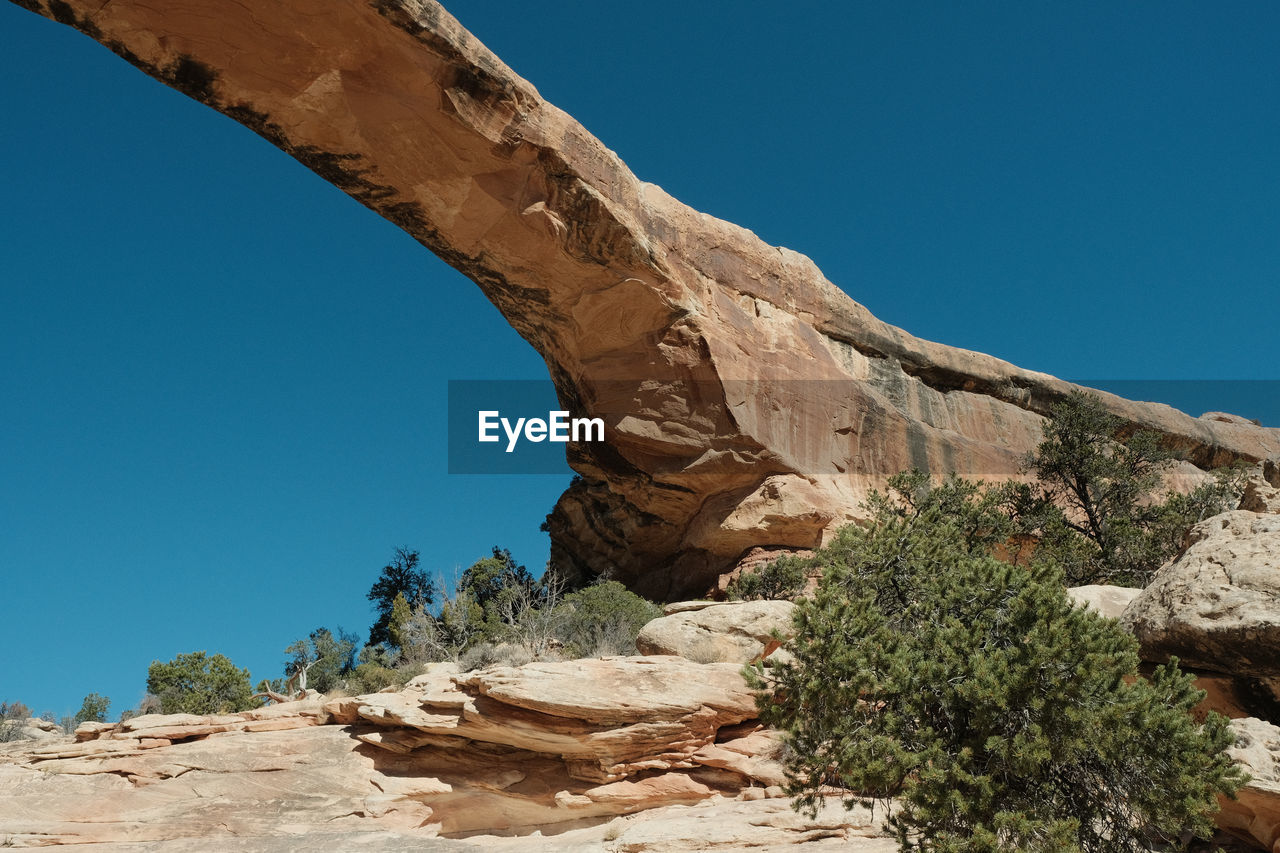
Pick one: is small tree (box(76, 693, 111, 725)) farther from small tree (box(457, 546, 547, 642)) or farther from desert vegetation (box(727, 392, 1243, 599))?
desert vegetation (box(727, 392, 1243, 599))

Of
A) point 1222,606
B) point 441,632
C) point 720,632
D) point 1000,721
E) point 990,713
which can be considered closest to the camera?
point 990,713

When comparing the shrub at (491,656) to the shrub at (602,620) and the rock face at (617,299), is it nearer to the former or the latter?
the shrub at (602,620)

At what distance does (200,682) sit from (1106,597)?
22.1 metres

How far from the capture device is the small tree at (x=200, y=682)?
78.0ft

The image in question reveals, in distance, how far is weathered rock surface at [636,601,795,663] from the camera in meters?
19.0

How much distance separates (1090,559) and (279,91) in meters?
22.2

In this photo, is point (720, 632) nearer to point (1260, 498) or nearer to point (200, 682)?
point (1260, 498)

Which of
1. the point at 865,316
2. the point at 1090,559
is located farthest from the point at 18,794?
the point at 865,316

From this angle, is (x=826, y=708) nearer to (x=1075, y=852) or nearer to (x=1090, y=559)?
(x=1075, y=852)

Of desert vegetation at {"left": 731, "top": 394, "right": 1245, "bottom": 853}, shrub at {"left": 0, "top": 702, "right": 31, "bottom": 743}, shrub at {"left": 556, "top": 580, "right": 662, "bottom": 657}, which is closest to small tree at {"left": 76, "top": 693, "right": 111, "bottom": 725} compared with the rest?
shrub at {"left": 0, "top": 702, "right": 31, "bottom": 743}

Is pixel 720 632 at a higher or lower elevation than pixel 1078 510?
lower

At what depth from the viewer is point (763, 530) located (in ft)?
88.0

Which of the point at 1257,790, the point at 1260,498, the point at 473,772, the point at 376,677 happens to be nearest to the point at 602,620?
the point at 376,677

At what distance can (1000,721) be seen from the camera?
34.4ft
